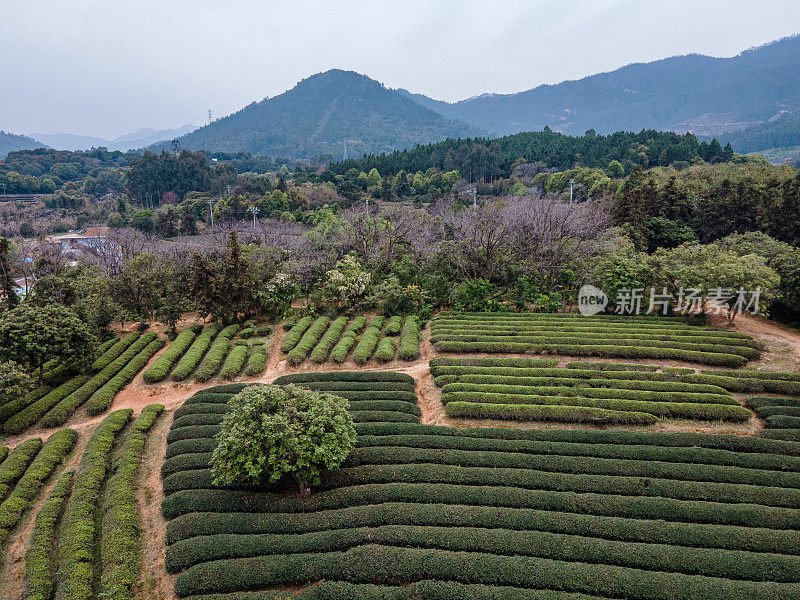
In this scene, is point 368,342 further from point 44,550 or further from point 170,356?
point 44,550

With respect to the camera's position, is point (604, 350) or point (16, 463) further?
point (604, 350)

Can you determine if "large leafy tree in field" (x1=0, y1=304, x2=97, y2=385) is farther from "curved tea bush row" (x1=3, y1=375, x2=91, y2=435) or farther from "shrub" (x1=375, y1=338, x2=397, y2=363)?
"shrub" (x1=375, y1=338, x2=397, y2=363)

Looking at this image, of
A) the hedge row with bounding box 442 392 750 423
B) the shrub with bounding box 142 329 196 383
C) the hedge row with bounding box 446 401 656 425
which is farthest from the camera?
the shrub with bounding box 142 329 196 383

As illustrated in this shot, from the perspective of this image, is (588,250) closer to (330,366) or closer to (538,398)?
(538,398)

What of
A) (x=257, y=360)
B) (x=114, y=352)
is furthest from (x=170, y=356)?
(x=257, y=360)

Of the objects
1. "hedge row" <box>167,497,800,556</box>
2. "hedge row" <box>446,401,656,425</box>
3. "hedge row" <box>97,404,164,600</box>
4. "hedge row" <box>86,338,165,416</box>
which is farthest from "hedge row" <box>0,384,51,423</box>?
"hedge row" <box>446,401,656,425</box>

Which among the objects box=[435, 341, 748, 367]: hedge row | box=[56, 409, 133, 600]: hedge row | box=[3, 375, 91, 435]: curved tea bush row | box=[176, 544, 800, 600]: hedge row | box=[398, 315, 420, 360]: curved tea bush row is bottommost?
box=[56, 409, 133, 600]: hedge row
